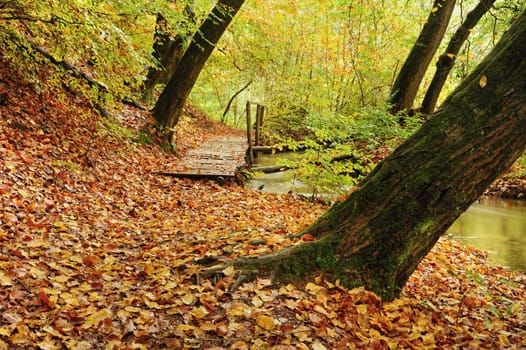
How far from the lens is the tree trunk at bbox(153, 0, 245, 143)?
9367 mm

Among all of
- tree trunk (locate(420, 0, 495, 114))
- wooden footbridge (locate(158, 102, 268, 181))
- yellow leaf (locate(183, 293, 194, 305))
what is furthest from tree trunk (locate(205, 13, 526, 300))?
tree trunk (locate(420, 0, 495, 114))

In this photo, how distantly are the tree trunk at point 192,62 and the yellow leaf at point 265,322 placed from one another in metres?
7.58

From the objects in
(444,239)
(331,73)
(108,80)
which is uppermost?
(331,73)

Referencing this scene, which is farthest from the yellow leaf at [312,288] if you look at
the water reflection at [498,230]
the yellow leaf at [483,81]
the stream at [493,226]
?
the water reflection at [498,230]

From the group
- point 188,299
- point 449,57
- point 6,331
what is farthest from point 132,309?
point 449,57

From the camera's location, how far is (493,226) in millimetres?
9133

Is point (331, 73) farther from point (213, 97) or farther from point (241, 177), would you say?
point (213, 97)

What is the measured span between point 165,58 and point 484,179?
39.1ft

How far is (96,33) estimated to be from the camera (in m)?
4.84

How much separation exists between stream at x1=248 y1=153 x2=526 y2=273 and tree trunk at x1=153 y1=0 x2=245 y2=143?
2.97 m

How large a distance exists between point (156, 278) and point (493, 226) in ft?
27.9

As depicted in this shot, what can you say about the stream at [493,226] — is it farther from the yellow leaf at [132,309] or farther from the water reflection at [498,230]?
the yellow leaf at [132,309]

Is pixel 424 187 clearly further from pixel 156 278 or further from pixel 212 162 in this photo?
pixel 212 162

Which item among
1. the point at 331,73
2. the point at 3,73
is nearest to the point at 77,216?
the point at 3,73
